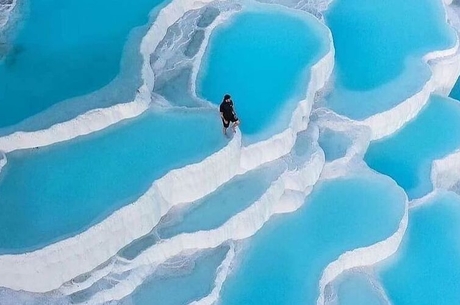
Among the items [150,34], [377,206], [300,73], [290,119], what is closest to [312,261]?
[377,206]

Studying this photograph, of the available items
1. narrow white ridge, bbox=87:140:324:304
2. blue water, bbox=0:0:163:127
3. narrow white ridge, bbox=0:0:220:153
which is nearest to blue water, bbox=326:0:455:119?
narrow white ridge, bbox=87:140:324:304

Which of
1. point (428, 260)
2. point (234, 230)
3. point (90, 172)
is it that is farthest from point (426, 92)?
point (90, 172)

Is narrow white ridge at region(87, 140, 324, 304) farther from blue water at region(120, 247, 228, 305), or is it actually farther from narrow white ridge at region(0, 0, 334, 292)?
narrow white ridge at region(0, 0, 334, 292)

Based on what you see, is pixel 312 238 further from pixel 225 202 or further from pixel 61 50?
pixel 61 50

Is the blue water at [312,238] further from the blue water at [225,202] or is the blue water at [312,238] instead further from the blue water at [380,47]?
the blue water at [380,47]

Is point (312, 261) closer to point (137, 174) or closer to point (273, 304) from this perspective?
point (273, 304)

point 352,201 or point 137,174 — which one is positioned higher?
point 137,174

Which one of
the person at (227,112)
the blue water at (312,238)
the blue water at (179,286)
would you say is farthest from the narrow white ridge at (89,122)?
the blue water at (312,238)
